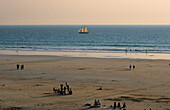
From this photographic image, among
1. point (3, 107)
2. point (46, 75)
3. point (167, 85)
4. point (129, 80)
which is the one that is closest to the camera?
point (3, 107)

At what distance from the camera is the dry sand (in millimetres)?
27141

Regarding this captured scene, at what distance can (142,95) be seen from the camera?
1192 inches

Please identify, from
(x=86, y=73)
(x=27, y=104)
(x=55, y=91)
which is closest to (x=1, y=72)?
(x=86, y=73)

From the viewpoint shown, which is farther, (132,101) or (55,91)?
(55,91)

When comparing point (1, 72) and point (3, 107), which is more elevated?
point (1, 72)

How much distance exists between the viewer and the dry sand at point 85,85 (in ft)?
89.0

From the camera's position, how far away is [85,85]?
1383 inches

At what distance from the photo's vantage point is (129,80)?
3819 cm

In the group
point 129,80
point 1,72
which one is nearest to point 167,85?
point 129,80

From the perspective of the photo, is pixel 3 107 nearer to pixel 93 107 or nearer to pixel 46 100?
pixel 46 100

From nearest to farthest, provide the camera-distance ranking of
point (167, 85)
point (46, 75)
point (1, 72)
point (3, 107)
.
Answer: point (3, 107), point (167, 85), point (46, 75), point (1, 72)

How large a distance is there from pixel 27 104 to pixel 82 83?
10.6 m

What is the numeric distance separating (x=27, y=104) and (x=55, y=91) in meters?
4.85

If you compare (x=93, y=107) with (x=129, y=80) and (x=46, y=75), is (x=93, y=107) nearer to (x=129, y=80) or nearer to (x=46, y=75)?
(x=129, y=80)
